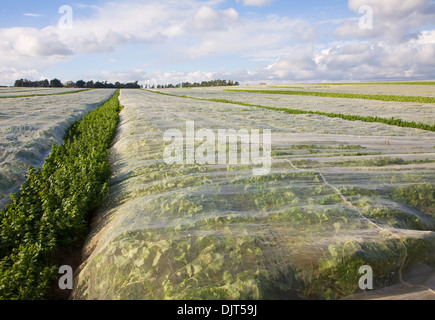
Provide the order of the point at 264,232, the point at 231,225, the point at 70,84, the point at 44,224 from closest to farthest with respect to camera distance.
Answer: the point at 264,232 → the point at 231,225 → the point at 44,224 → the point at 70,84

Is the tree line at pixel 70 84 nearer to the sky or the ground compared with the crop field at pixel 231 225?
nearer to the sky

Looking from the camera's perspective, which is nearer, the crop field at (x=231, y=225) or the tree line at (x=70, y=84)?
the crop field at (x=231, y=225)

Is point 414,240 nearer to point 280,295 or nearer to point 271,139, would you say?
point 280,295

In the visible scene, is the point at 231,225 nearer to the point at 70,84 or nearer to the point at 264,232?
the point at 264,232

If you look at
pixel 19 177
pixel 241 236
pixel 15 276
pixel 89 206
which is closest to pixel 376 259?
pixel 241 236

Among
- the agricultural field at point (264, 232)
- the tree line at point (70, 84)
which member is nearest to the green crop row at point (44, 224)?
the agricultural field at point (264, 232)

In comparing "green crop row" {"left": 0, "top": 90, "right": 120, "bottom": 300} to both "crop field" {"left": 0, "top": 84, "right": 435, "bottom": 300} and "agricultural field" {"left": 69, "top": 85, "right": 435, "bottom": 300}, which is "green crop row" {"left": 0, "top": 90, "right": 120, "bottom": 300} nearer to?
"crop field" {"left": 0, "top": 84, "right": 435, "bottom": 300}

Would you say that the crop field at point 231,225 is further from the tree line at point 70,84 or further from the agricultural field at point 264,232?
the tree line at point 70,84

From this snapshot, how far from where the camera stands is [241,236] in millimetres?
3279

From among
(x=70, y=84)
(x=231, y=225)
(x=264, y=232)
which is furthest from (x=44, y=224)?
(x=70, y=84)

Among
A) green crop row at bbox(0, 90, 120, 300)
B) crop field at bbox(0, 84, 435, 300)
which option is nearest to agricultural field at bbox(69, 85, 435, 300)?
crop field at bbox(0, 84, 435, 300)

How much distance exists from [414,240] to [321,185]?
145 centimetres

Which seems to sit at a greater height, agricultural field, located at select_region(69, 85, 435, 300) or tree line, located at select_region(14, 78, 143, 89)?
tree line, located at select_region(14, 78, 143, 89)
